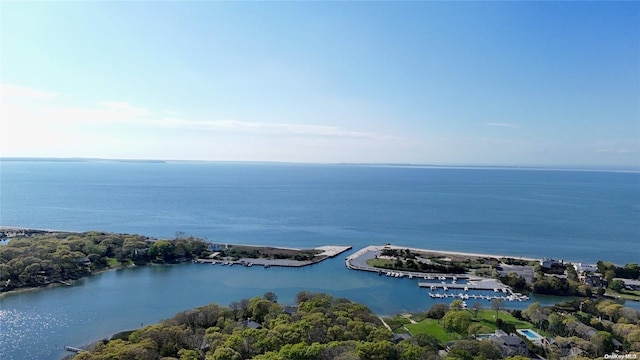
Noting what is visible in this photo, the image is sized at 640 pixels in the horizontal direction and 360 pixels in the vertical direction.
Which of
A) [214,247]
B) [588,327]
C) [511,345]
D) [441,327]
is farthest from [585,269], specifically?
[214,247]

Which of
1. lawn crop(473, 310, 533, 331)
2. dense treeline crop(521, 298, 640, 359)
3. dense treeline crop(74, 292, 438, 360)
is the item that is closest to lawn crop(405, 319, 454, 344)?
lawn crop(473, 310, 533, 331)

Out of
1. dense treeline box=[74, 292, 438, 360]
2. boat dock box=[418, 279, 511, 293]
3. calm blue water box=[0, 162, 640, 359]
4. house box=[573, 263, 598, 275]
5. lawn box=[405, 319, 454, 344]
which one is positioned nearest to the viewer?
dense treeline box=[74, 292, 438, 360]

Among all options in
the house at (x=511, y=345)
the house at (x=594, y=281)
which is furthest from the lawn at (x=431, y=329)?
the house at (x=594, y=281)

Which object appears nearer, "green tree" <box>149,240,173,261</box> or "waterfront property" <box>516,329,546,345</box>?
"waterfront property" <box>516,329,546,345</box>

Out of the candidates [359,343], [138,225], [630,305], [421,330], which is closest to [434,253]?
[630,305]

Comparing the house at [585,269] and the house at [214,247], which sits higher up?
the house at [585,269]

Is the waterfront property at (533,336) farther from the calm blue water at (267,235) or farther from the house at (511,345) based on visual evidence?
the calm blue water at (267,235)

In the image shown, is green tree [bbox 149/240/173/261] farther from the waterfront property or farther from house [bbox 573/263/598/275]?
house [bbox 573/263/598/275]
